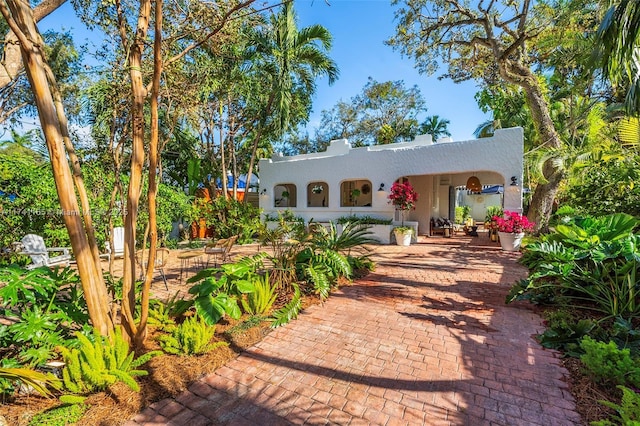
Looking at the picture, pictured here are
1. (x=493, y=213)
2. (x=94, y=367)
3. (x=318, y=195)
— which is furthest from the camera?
(x=318, y=195)

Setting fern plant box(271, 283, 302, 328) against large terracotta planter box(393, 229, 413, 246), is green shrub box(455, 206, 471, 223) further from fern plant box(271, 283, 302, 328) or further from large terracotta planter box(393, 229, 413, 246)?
fern plant box(271, 283, 302, 328)

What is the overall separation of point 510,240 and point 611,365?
8331 mm

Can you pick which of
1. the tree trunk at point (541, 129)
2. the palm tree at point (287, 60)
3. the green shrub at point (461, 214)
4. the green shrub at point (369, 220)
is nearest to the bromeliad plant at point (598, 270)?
the tree trunk at point (541, 129)

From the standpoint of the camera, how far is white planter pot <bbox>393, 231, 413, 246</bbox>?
39.3ft

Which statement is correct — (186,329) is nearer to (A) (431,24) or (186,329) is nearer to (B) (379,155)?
(B) (379,155)

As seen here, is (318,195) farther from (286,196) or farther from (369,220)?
(369,220)

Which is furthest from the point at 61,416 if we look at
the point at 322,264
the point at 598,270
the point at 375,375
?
the point at 598,270

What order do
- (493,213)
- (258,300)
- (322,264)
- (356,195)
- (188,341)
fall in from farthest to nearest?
(356,195) < (493,213) < (322,264) < (258,300) < (188,341)

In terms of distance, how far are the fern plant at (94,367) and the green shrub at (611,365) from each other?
4.23 metres

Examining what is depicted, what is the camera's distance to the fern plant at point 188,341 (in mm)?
3510

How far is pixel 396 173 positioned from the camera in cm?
1298

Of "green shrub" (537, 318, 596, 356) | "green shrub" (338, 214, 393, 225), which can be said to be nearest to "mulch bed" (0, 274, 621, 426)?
"green shrub" (537, 318, 596, 356)

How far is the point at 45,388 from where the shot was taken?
262 cm

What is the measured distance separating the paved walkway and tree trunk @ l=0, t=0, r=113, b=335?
4.20 ft
